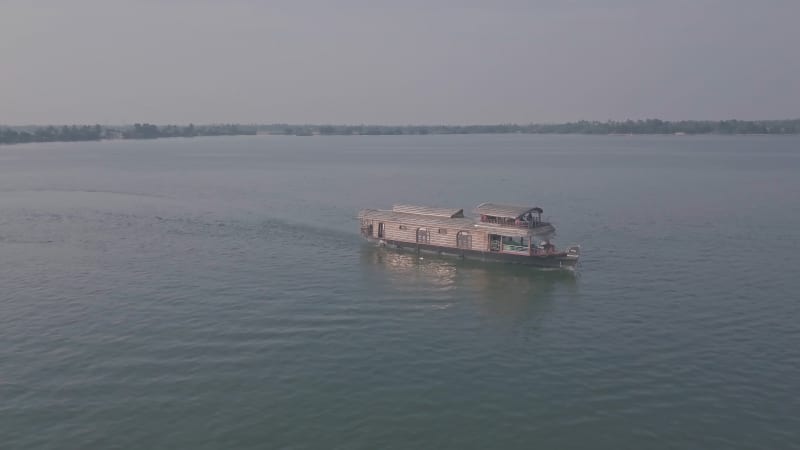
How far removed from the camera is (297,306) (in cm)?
5150

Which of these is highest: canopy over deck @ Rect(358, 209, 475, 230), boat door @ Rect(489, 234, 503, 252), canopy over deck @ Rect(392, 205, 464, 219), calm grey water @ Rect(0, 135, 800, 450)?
canopy over deck @ Rect(392, 205, 464, 219)

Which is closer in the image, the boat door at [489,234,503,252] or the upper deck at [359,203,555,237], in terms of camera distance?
the upper deck at [359,203,555,237]

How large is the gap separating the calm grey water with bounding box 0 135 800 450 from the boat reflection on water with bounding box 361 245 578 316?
32 centimetres

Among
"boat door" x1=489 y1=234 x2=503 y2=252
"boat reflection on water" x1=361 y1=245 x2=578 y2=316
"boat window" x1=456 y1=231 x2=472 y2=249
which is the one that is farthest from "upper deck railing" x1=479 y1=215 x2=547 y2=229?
"boat reflection on water" x1=361 y1=245 x2=578 y2=316

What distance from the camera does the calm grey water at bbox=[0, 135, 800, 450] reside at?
107ft

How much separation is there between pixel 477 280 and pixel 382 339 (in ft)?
62.9

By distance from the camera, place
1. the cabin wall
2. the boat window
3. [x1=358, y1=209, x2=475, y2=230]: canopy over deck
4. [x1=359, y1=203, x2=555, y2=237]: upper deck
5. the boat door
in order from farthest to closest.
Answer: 1. [x1=358, y1=209, x2=475, y2=230]: canopy over deck
2. the boat window
3. the cabin wall
4. the boat door
5. [x1=359, y1=203, x2=555, y2=237]: upper deck

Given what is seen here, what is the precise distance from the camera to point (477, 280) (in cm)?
6103

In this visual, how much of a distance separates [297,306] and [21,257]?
127 ft

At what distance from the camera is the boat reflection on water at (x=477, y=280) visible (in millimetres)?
54938

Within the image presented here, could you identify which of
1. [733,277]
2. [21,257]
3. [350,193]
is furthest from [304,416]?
[350,193]

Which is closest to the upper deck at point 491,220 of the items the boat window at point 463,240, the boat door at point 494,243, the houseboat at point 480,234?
the houseboat at point 480,234

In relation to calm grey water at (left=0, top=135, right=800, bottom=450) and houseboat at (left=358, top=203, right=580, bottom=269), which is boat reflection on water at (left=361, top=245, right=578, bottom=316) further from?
houseboat at (left=358, top=203, right=580, bottom=269)

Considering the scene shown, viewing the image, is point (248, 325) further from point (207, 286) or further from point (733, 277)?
point (733, 277)
